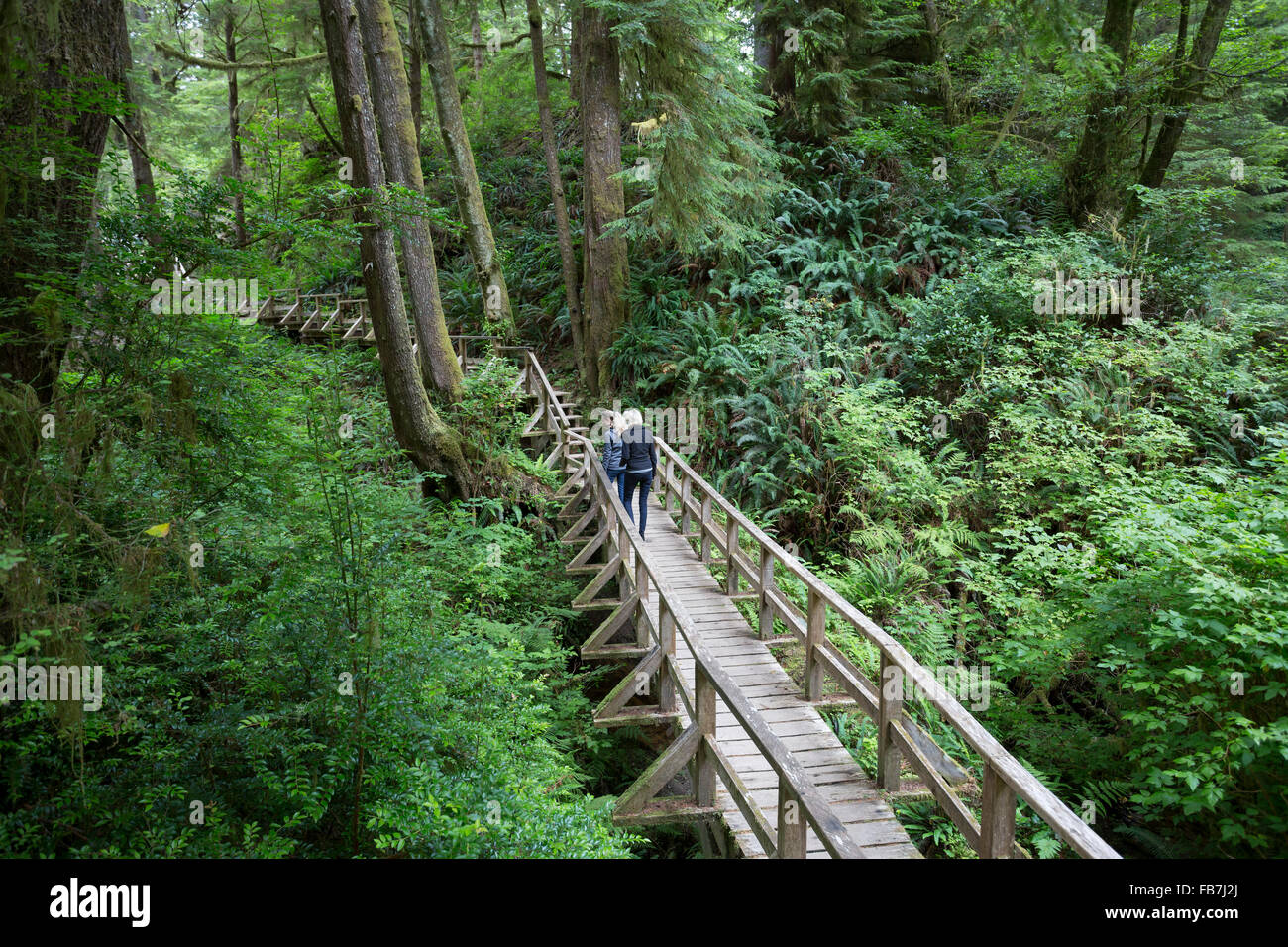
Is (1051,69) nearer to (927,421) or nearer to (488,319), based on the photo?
(927,421)

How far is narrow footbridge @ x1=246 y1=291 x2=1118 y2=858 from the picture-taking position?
4180 millimetres

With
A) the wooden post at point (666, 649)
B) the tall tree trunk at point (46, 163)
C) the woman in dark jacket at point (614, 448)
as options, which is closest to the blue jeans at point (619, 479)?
the woman in dark jacket at point (614, 448)

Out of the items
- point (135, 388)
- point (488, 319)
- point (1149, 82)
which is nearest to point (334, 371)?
point (135, 388)

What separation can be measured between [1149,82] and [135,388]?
1691 cm

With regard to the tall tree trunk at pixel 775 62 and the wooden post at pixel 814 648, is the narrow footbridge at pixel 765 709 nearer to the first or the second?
the wooden post at pixel 814 648

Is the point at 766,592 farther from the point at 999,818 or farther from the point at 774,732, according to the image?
the point at 999,818

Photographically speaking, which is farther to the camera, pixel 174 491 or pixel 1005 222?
pixel 1005 222

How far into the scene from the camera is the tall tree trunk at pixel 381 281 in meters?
8.73

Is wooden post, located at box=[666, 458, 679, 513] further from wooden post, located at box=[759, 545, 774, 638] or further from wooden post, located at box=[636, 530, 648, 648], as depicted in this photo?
wooden post, located at box=[759, 545, 774, 638]

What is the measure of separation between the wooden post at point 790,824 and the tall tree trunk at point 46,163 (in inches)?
202

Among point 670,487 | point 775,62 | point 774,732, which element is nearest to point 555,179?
point 775,62

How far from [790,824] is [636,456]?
5.58 meters

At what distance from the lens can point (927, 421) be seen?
38.9 ft

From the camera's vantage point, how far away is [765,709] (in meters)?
6.38
